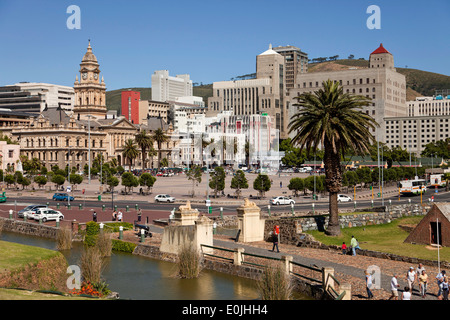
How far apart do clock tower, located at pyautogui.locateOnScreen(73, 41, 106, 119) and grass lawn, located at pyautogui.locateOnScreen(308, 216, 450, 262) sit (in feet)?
507

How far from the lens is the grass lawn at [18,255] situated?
2670 cm

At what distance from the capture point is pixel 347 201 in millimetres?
74125

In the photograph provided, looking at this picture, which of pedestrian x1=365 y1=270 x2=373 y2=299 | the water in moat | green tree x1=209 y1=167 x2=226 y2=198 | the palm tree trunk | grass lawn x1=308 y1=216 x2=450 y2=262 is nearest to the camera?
pedestrian x1=365 y1=270 x2=373 y2=299

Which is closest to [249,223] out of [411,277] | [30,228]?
[411,277]

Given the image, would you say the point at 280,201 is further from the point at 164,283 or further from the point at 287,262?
the point at 287,262

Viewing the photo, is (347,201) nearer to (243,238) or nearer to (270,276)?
(243,238)

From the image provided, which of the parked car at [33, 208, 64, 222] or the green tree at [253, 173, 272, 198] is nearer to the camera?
the parked car at [33, 208, 64, 222]

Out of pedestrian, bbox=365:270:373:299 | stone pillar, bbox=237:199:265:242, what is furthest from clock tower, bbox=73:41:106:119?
pedestrian, bbox=365:270:373:299

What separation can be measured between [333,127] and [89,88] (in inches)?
6287

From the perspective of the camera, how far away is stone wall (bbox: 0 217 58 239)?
156 ft

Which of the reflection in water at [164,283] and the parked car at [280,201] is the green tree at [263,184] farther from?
the reflection in water at [164,283]

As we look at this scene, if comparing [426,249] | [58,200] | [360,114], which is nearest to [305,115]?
[360,114]

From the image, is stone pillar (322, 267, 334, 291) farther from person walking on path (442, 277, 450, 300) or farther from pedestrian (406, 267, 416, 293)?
person walking on path (442, 277, 450, 300)
